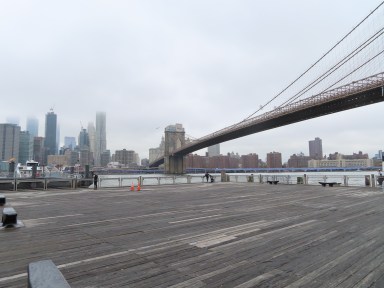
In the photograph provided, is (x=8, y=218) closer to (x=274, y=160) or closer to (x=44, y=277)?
(x=44, y=277)

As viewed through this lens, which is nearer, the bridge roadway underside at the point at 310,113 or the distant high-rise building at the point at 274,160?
the bridge roadway underside at the point at 310,113

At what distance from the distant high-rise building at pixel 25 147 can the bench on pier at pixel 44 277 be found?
115 meters

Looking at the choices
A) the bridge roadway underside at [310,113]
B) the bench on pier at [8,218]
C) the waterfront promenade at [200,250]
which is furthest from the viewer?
the bridge roadway underside at [310,113]

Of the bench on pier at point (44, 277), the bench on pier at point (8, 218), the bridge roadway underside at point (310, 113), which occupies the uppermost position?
the bridge roadway underside at point (310, 113)

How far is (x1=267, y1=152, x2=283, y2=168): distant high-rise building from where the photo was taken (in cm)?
11350

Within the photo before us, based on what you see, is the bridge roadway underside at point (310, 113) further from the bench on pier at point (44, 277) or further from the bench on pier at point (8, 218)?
the bench on pier at point (44, 277)

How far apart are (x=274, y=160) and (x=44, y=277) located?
117m

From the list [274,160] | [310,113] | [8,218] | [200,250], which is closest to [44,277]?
[200,250]

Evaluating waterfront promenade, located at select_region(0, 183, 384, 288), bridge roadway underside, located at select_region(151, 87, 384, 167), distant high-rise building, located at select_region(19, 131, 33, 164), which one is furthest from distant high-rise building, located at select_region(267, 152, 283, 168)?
waterfront promenade, located at select_region(0, 183, 384, 288)

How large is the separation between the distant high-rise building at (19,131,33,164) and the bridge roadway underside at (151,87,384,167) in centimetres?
6493

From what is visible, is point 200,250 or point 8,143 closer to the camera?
point 200,250

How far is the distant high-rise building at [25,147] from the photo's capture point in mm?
103375

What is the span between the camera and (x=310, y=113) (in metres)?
Answer: 56.9

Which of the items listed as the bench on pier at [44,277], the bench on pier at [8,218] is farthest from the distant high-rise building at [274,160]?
the bench on pier at [44,277]
